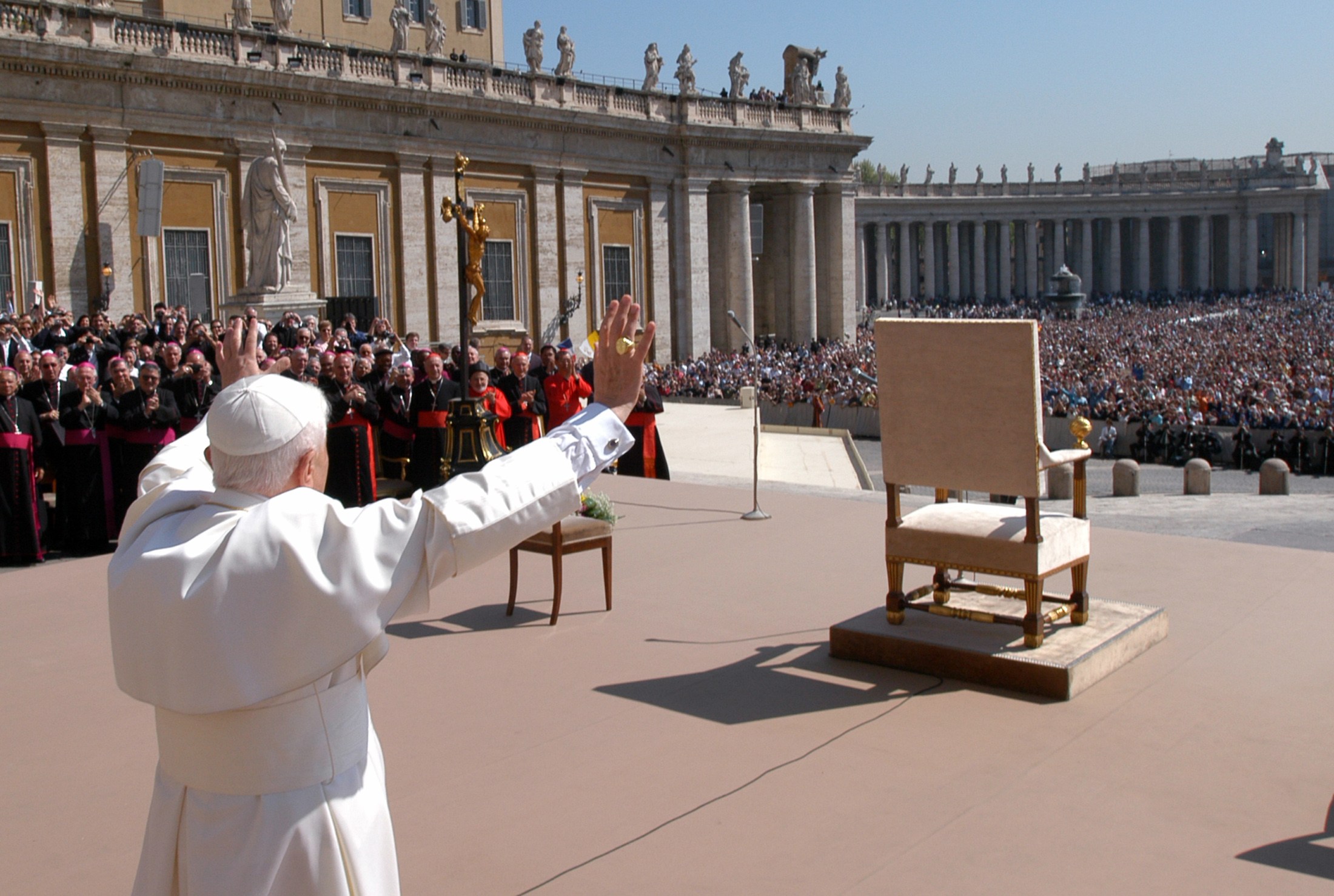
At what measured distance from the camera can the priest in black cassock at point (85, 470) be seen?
33.9 feet

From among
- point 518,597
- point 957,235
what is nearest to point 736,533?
point 518,597

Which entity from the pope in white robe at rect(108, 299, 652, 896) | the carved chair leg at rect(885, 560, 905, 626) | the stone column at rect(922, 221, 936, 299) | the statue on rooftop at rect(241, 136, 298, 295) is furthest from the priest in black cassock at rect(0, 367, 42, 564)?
the stone column at rect(922, 221, 936, 299)

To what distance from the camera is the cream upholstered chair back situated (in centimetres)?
591

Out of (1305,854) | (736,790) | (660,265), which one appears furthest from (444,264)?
(1305,854)

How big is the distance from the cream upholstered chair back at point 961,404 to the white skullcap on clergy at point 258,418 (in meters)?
4.13

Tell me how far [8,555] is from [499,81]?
82.9ft

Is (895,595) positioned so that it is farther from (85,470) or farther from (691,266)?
(691,266)

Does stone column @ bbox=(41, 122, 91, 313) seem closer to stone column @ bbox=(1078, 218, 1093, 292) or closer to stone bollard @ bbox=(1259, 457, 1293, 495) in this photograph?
stone bollard @ bbox=(1259, 457, 1293, 495)

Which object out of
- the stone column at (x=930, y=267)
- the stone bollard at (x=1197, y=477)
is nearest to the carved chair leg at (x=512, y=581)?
the stone bollard at (x=1197, y=477)

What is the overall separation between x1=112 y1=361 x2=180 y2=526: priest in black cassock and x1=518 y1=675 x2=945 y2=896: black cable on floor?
7.48 metres

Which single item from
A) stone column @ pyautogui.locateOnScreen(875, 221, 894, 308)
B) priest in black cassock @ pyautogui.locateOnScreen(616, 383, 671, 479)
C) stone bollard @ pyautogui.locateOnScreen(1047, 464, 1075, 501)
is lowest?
stone bollard @ pyautogui.locateOnScreen(1047, 464, 1075, 501)

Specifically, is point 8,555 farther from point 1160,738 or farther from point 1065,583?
point 1160,738

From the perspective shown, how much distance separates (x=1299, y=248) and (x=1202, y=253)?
8542 millimetres

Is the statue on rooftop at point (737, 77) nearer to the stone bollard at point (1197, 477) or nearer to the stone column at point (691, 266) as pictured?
the stone column at point (691, 266)
